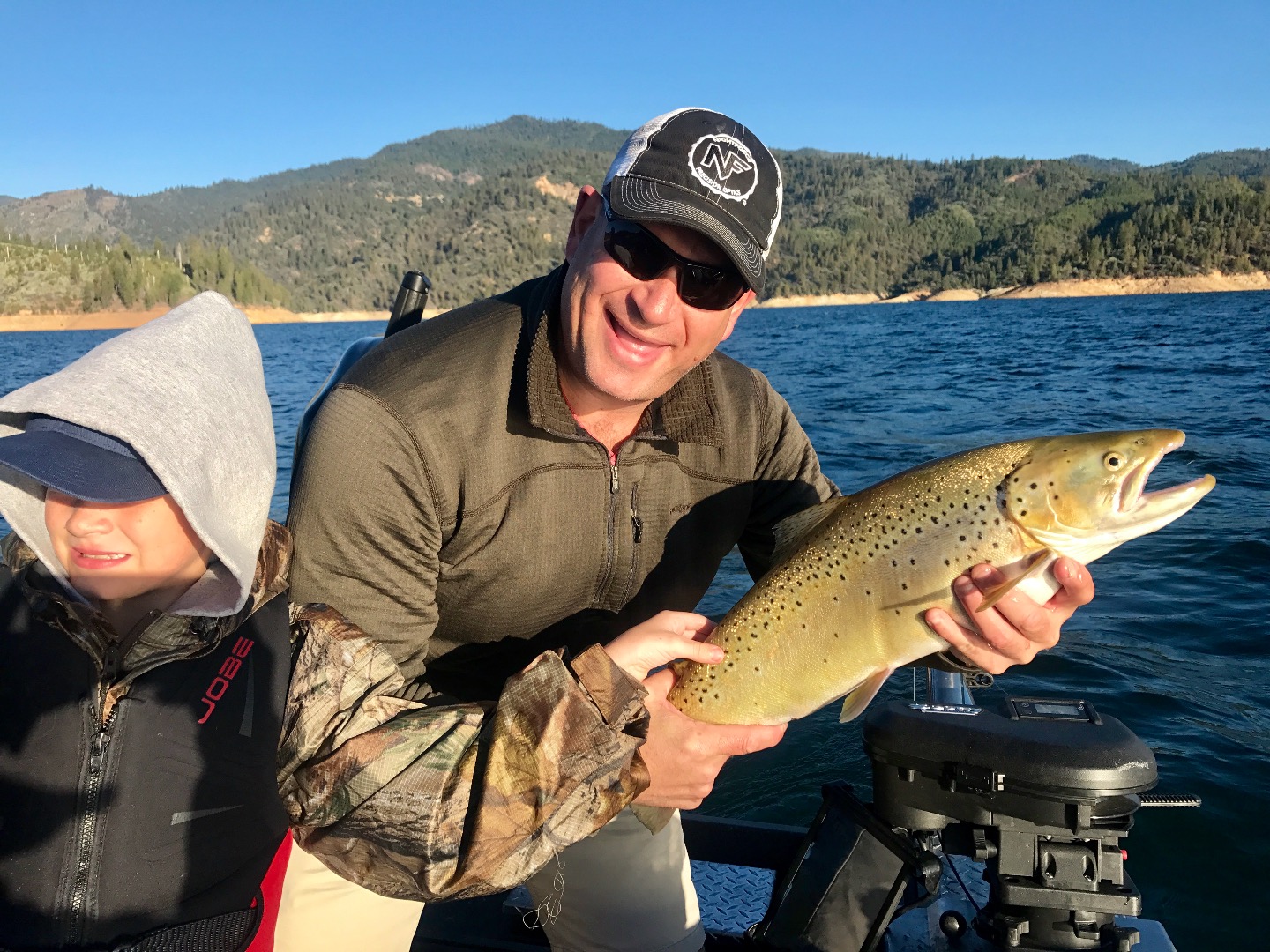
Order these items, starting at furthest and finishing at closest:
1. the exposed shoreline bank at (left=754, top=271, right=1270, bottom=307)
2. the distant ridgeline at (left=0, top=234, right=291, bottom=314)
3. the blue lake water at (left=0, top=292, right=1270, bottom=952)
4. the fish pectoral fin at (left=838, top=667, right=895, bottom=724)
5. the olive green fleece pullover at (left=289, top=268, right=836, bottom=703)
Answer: the distant ridgeline at (left=0, top=234, right=291, bottom=314), the exposed shoreline bank at (left=754, top=271, right=1270, bottom=307), the blue lake water at (left=0, top=292, right=1270, bottom=952), the fish pectoral fin at (left=838, top=667, right=895, bottom=724), the olive green fleece pullover at (left=289, top=268, right=836, bottom=703)

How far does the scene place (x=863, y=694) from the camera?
3131mm

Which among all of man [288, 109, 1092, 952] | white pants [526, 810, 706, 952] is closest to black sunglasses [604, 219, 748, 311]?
man [288, 109, 1092, 952]

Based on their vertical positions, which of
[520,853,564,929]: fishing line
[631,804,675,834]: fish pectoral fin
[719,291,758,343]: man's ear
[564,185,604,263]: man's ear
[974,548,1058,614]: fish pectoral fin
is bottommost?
[520,853,564,929]: fishing line

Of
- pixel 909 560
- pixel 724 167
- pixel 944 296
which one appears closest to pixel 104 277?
pixel 944 296

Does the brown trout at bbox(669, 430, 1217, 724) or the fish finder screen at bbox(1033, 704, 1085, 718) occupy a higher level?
the brown trout at bbox(669, 430, 1217, 724)

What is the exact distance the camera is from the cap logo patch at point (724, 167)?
279 centimetres

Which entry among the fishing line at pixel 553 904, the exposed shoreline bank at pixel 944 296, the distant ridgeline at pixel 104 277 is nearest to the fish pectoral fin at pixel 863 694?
the fishing line at pixel 553 904

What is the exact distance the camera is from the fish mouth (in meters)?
2.72

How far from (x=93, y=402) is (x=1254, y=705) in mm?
7331

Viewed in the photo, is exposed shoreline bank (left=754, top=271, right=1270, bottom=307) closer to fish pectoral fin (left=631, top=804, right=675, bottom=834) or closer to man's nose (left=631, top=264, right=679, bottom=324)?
man's nose (left=631, top=264, right=679, bottom=324)

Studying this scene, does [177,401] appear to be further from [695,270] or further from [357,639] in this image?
[695,270]

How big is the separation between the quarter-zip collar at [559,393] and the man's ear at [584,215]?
8 centimetres

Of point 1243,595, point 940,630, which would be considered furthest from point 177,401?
point 1243,595

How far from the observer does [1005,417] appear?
19031mm
